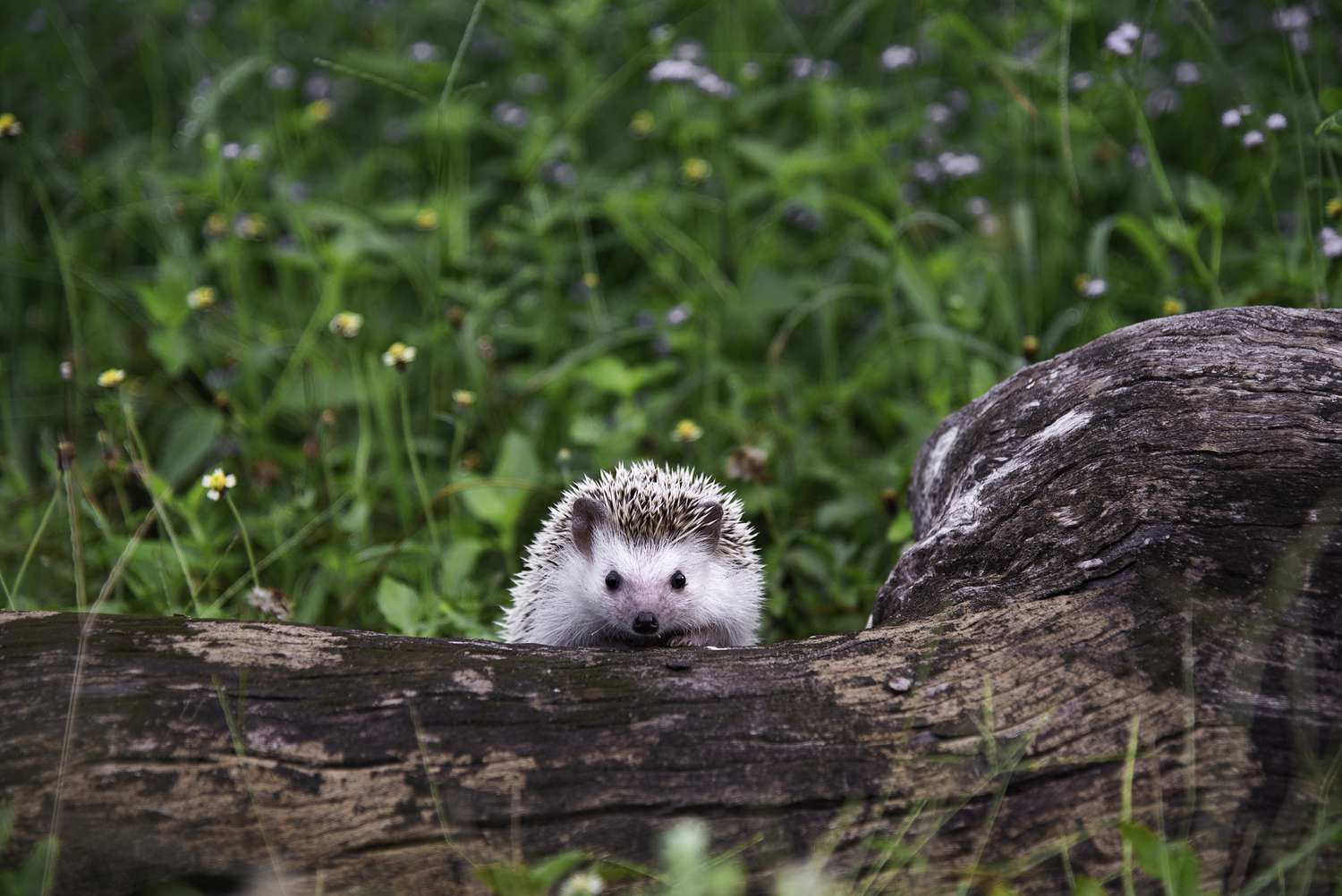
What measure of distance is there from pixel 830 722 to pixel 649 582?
1.64 m

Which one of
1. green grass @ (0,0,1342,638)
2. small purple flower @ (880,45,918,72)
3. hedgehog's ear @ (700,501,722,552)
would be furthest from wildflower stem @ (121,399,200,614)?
small purple flower @ (880,45,918,72)

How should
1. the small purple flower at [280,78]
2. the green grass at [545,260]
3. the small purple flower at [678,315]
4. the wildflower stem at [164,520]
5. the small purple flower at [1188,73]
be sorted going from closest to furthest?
1. the wildflower stem at [164,520]
2. the green grass at [545,260]
3. the small purple flower at [678,315]
4. the small purple flower at [1188,73]
5. the small purple flower at [280,78]

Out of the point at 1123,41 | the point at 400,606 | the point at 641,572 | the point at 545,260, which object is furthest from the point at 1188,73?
the point at 400,606

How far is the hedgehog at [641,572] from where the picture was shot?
176 inches

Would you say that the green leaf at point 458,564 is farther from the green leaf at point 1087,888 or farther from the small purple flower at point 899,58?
the small purple flower at point 899,58

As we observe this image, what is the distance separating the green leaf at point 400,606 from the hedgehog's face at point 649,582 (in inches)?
23.0

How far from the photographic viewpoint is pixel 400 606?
4305 mm

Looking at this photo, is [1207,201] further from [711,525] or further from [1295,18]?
[711,525]

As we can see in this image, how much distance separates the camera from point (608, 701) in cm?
293

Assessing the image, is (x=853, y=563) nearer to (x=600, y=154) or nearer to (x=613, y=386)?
(x=613, y=386)

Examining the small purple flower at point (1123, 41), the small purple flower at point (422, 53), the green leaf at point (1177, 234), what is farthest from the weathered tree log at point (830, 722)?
the small purple flower at point (422, 53)

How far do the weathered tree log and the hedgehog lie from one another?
1.31 metres

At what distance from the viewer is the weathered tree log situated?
262 centimetres

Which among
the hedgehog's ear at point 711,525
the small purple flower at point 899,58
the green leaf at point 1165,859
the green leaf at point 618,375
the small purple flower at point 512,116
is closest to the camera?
the green leaf at point 1165,859
